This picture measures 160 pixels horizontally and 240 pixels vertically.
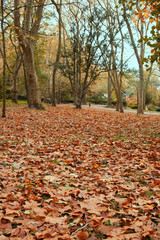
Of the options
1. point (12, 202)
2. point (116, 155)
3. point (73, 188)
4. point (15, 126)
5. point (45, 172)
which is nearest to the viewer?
point (12, 202)

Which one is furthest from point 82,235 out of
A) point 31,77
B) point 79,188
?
point 31,77

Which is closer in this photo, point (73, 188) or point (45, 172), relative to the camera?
point (73, 188)

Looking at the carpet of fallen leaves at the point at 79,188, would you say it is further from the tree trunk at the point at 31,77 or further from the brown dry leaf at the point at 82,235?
the tree trunk at the point at 31,77

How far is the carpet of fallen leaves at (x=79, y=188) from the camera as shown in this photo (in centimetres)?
239

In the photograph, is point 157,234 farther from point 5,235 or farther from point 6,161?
point 6,161

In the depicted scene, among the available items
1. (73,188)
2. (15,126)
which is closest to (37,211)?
(73,188)

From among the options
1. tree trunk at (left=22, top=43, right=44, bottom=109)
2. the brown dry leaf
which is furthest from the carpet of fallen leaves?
tree trunk at (left=22, top=43, right=44, bottom=109)

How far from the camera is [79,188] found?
3619mm

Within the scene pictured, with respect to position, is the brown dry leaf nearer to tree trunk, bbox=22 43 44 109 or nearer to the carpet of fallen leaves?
the carpet of fallen leaves

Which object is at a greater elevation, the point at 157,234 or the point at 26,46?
the point at 26,46

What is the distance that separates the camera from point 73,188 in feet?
11.8

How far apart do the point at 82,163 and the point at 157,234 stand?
2.91 m

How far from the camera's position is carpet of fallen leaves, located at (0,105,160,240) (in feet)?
7.85

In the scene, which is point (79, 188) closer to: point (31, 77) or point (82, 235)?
point (82, 235)
